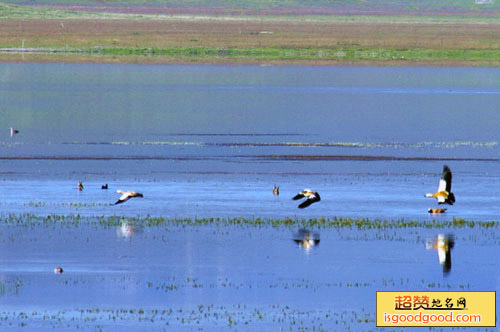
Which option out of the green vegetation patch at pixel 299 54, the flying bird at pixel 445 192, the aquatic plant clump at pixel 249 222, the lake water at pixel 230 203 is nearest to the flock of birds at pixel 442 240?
the flying bird at pixel 445 192

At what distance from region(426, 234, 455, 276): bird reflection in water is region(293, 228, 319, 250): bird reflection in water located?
6.84ft

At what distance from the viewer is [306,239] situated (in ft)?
81.8

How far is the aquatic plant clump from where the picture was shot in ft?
86.5

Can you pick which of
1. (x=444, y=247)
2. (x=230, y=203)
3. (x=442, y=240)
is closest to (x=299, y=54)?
(x=230, y=203)

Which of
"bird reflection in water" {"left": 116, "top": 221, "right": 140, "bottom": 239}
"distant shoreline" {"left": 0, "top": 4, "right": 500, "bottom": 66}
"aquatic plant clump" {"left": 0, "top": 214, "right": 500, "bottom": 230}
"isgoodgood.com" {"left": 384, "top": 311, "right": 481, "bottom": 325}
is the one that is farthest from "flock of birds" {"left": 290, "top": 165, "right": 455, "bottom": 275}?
"distant shoreline" {"left": 0, "top": 4, "right": 500, "bottom": 66}

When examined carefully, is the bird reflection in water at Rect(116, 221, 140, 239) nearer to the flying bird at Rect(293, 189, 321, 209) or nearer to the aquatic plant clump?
the aquatic plant clump

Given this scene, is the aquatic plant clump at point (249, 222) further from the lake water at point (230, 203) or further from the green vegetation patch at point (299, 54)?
the green vegetation patch at point (299, 54)

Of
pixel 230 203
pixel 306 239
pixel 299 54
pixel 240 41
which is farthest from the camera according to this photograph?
pixel 240 41

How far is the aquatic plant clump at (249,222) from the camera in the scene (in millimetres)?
26359

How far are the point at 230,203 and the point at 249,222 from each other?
9.08 feet

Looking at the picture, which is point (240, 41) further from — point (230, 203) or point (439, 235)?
point (439, 235)

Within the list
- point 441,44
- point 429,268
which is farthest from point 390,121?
point 441,44

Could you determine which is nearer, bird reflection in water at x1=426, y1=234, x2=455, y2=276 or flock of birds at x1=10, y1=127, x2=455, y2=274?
bird reflection in water at x1=426, y1=234, x2=455, y2=276

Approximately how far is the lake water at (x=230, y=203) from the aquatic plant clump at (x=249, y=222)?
225 mm
